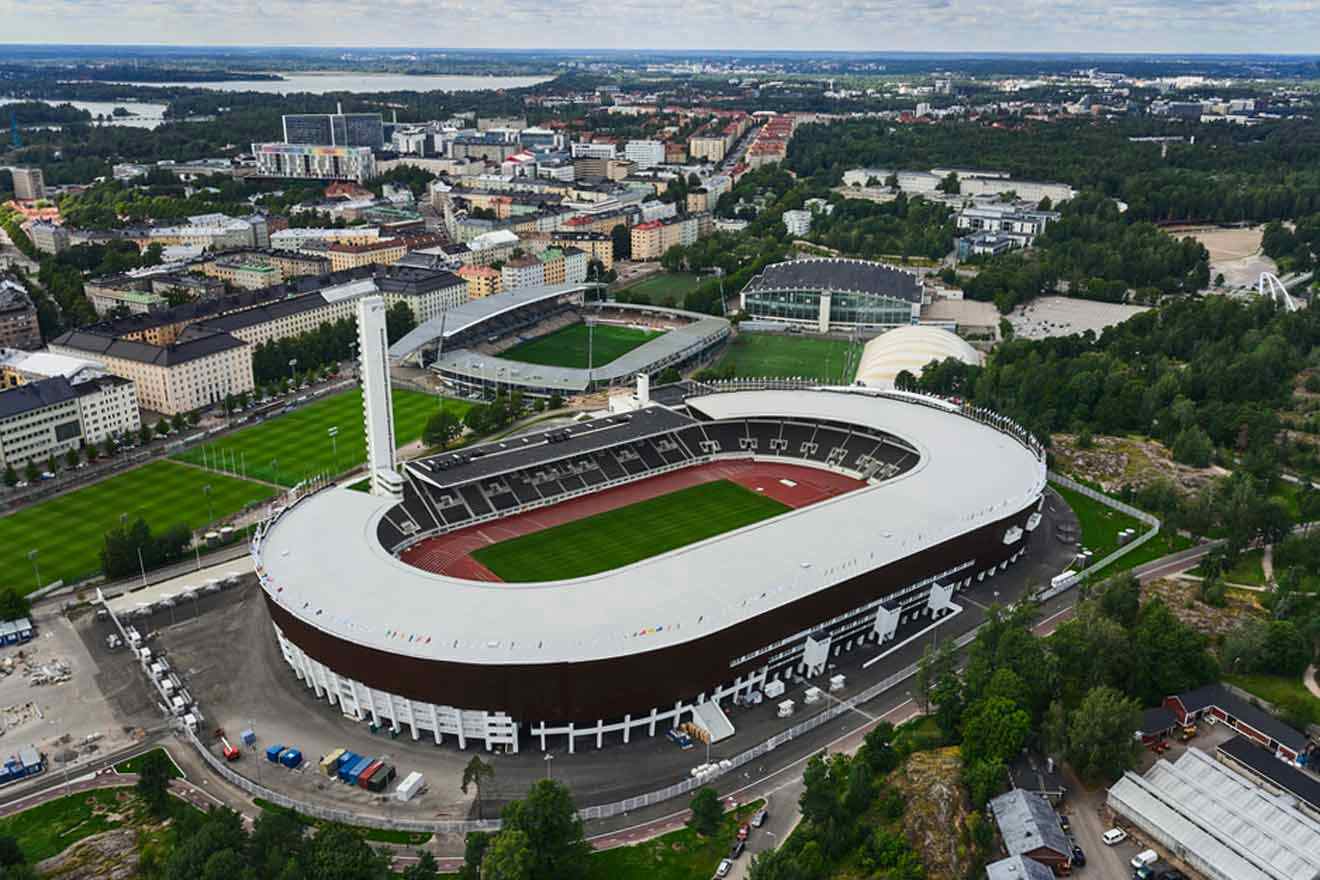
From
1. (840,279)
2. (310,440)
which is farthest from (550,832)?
(840,279)

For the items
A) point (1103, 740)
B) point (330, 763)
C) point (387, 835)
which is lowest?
point (387, 835)

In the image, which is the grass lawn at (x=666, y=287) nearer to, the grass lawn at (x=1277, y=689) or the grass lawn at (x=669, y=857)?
the grass lawn at (x=1277, y=689)

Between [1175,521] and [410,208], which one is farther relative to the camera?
[410,208]

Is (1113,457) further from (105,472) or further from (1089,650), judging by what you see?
(105,472)

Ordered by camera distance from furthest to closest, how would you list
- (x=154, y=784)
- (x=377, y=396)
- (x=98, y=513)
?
1. (x=98, y=513)
2. (x=377, y=396)
3. (x=154, y=784)

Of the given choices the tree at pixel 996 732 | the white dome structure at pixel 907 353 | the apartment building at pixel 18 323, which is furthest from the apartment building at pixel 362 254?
the tree at pixel 996 732

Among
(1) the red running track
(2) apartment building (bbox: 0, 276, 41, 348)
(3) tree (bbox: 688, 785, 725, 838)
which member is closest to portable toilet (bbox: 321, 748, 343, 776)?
(1) the red running track

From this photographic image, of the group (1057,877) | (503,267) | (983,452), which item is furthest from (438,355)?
(1057,877)

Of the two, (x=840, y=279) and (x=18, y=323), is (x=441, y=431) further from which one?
(x=840, y=279)
